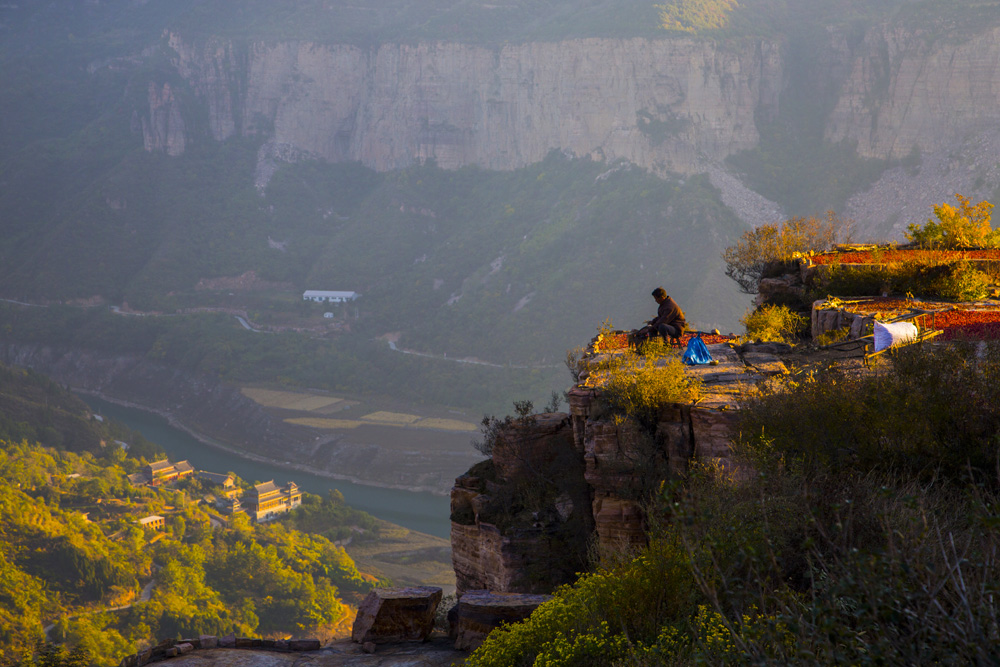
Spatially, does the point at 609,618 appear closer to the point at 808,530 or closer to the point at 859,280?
the point at 808,530

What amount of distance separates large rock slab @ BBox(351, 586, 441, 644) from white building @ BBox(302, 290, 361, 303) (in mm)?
91107

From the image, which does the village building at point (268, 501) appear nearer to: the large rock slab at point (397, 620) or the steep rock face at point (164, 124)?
the large rock slab at point (397, 620)

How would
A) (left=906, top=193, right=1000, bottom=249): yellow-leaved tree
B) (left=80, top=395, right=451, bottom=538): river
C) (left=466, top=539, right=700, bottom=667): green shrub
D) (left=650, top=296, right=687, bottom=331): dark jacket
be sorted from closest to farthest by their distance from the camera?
(left=466, top=539, right=700, bottom=667): green shrub < (left=650, top=296, right=687, bottom=331): dark jacket < (left=906, top=193, right=1000, bottom=249): yellow-leaved tree < (left=80, top=395, right=451, bottom=538): river

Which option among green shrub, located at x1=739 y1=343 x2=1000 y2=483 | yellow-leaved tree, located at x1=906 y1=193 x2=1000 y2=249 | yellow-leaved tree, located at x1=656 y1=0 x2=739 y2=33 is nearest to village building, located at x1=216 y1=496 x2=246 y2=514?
yellow-leaved tree, located at x1=906 y1=193 x2=1000 y2=249

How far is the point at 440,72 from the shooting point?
114 m

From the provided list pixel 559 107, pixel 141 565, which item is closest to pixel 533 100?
pixel 559 107

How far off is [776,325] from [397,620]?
32.6ft

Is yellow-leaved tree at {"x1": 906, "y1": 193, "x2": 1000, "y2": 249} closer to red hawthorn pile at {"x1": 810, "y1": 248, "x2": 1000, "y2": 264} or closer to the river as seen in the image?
red hawthorn pile at {"x1": 810, "y1": 248, "x2": 1000, "y2": 264}

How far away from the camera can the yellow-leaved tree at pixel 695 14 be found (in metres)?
93.9

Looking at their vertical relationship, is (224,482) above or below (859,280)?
below

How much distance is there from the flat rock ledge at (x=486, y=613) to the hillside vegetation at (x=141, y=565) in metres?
21.0

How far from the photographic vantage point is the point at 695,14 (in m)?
95.9

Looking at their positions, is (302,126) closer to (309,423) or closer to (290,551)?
(309,423)

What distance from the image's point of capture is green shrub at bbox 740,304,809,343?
16828 millimetres
